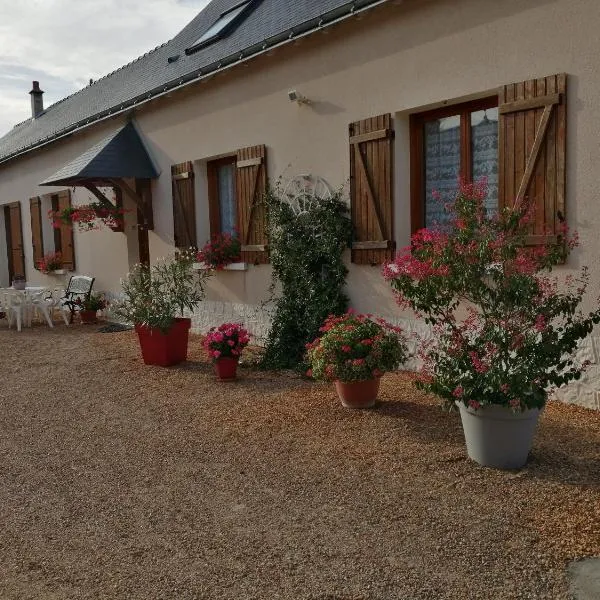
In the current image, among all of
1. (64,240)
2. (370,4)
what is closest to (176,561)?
(370,4)

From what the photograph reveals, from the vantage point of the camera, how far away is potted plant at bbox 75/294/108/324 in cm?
1104

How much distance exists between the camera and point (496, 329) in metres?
3.65

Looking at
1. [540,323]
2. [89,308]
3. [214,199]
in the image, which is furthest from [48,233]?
[540,323]

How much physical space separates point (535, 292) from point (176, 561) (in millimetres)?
2214

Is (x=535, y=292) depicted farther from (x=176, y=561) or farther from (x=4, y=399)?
(x=4, y=399)

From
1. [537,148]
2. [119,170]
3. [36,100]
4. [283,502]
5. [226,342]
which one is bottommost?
[283,502]

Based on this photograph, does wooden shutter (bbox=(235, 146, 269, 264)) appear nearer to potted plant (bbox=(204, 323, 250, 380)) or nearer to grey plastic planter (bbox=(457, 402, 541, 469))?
potted plant (bbox=(204, 323, 250, 380))

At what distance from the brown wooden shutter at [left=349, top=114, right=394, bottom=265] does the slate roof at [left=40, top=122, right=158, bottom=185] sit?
164 inches

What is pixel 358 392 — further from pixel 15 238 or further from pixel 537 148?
pixel 15 238

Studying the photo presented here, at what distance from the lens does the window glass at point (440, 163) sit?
19.1 ft

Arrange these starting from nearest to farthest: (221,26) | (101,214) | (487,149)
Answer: (487,149) → (221,26) → (101,214)

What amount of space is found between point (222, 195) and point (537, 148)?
16.0 feet

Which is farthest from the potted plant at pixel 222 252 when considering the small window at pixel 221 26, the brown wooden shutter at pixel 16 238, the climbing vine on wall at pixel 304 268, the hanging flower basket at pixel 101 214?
the brown wooden shutter at pixel 16 238

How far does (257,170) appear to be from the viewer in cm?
763
